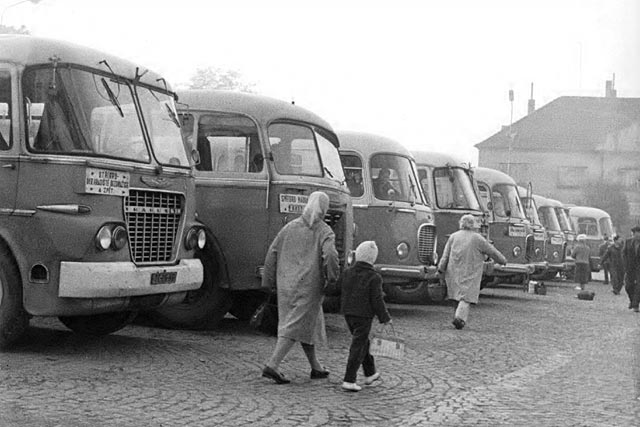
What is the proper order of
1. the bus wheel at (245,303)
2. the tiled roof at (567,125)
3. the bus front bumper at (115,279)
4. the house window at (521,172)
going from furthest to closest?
the house window at (521,172)
the tiled roof at (567,125)
the bus wheel at (245,303)
the bus front bumper at (115,279)

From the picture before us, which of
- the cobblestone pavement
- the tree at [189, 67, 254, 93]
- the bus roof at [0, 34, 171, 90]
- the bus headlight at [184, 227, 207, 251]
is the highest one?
the tree at [189, 67, 254, 93]

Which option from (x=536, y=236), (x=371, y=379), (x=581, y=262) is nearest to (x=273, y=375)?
(x=371, y=379)

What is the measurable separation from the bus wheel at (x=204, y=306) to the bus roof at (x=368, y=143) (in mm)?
5017

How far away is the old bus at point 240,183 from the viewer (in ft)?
39.4

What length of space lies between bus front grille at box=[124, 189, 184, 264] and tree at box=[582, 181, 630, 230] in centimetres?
2798

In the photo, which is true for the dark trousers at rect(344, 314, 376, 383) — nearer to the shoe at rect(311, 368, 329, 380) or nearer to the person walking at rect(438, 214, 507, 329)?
the shoe at rect(311, 368, 329, 380)

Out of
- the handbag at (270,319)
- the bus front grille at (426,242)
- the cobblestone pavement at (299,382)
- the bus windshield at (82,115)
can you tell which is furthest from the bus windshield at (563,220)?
the bus windshield at (82,115)

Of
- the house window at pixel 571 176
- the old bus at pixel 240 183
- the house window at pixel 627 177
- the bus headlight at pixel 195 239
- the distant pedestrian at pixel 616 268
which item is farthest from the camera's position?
the house window at pixel 571 176

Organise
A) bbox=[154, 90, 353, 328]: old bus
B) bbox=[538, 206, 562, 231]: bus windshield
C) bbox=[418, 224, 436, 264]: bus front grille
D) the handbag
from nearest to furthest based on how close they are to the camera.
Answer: the handbag → bbox=[154, 90, 353, 328]: old bus → bbox=[418, 224, 436, 264]: bus front grille → bbox=[538, 206, 562, 231]: bus windshield

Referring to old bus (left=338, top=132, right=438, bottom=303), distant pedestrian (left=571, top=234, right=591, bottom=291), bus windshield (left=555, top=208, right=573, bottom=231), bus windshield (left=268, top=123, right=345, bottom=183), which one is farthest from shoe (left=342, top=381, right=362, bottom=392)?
→ bus windshield (left=555, top=208, right=573, bottom=231)

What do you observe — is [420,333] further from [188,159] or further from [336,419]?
[336,419]

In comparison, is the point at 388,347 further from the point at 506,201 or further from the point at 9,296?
the point at 506,201

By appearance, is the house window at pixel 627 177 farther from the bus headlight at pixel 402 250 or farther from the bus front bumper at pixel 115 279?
the bus front bumper at pixel 115 279

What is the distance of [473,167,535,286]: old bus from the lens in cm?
2217
